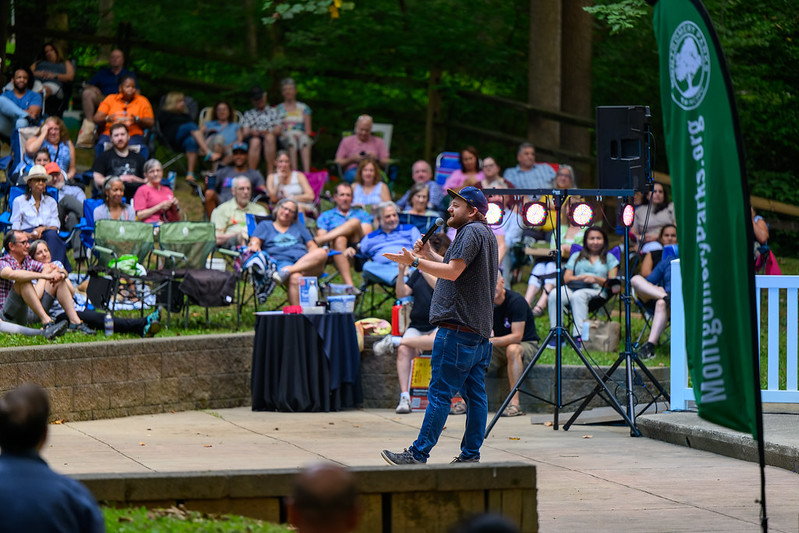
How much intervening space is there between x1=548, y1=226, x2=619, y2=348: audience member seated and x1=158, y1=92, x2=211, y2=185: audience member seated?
22.0 feet

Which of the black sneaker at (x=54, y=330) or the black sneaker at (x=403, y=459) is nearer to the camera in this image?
the black sneaker at (x=403, y=459)

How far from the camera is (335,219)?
Answer: 46.8 ft

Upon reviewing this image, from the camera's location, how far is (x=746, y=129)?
18.8 meters

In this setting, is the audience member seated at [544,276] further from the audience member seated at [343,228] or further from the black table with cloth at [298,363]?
the black table with cloth at [298,363]

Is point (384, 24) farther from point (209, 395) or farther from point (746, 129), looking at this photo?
point (209, 395)

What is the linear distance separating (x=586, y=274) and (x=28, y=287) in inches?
215

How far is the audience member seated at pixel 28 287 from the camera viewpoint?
1103cm

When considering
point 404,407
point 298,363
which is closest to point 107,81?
point 298,363

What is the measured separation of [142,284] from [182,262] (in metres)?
0.83

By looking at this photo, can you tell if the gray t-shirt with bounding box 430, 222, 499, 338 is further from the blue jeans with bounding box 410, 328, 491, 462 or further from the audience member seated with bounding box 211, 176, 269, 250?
the audience member seated with bounding box 211, 176, 269, 250

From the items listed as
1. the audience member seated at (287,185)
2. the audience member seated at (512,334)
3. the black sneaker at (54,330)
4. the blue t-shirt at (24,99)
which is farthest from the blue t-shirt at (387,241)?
the blue t-shirt at (24,99)

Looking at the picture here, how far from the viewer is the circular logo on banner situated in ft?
15.6

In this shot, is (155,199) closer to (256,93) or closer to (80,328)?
(80,328)

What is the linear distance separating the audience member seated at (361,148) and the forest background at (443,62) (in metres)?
1.57
